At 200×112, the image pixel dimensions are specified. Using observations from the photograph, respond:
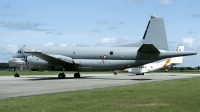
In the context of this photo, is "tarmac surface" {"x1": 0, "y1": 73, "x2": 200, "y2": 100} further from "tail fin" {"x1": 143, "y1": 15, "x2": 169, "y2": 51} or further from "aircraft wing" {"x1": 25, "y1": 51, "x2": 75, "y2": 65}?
"tail fin" {"x1": 143, "y1": 15, "x2": 169, "y2": 51}

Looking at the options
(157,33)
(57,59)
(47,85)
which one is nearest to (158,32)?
(157,33)

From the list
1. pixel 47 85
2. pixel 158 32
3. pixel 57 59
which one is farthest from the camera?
pixel 57 59

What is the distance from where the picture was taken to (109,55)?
38812 millimetres

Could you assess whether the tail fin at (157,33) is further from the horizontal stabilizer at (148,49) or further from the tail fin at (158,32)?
the horizontal stabilizer at (148,49)

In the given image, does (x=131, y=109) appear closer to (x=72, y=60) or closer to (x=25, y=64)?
(x=72, y=60)

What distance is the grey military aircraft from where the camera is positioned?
122ft

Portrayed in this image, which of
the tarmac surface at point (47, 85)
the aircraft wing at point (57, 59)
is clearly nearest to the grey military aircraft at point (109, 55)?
the aircraft wing at point (57, 59)

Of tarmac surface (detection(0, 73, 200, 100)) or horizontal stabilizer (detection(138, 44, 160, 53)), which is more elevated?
horizontal stabilizer (detection(138, 44, 160, 53))

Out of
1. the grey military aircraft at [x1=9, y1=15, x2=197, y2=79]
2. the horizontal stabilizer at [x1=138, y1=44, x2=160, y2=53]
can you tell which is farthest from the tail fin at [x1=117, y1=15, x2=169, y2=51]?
the horizontal stabilizer at [x1=138, y1=44, x2=160, y2=53]

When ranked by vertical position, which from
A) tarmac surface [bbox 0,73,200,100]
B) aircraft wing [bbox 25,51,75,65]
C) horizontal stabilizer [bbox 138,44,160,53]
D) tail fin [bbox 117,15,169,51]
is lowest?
tarmac surface [bbox 0,73,200,100]

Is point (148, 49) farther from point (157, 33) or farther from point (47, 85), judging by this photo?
point (47, 85)

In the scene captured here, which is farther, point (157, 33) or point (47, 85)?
point (157, 33)

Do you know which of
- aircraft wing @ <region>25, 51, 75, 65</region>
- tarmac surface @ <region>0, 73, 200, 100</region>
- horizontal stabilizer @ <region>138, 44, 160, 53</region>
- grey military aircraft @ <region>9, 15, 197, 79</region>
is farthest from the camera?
aircraft wing @ <region>25, 51, 75, 65</region>

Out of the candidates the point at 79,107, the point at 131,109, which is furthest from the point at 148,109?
the point at 79,107
